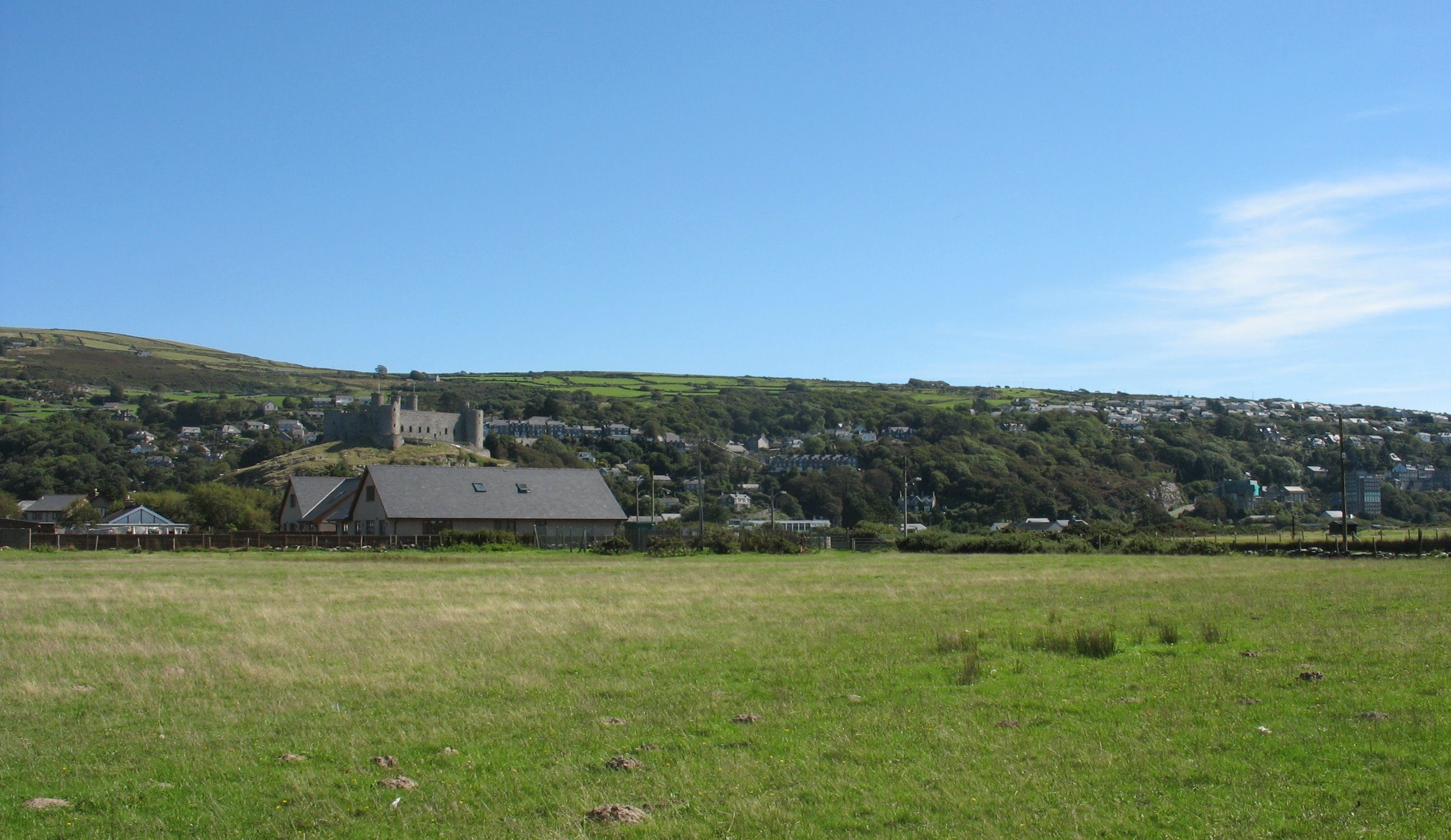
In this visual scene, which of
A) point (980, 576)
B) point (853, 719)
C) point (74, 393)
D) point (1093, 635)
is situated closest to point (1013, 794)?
point (853, 719)

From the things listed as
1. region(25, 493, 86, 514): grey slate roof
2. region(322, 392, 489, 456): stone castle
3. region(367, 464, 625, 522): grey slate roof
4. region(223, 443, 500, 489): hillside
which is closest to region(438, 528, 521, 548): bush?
region(367, 464, 625, 522): grey slate roof

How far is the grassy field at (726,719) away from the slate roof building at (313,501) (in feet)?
184

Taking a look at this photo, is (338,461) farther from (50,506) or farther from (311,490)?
(311,490)

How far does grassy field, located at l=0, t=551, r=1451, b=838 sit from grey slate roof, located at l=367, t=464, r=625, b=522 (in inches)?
1697

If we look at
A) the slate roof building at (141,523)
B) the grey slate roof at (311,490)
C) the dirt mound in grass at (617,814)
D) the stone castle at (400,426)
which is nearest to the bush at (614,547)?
the grey slate roof at (311,490)

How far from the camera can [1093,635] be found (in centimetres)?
1572

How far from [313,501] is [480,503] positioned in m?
21.1

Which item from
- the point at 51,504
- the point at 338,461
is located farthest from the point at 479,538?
the point at 338,461

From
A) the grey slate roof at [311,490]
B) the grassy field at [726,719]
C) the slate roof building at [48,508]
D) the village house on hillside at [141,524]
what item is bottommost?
the slate roof building at [48,508]

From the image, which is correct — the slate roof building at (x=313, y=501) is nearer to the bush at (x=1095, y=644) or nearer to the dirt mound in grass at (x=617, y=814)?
the bush at (x=1095, y=644)

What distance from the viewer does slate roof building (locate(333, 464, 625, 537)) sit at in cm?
6550

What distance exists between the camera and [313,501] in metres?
81.1

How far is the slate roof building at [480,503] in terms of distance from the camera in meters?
65.5

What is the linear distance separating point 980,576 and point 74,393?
197 m
